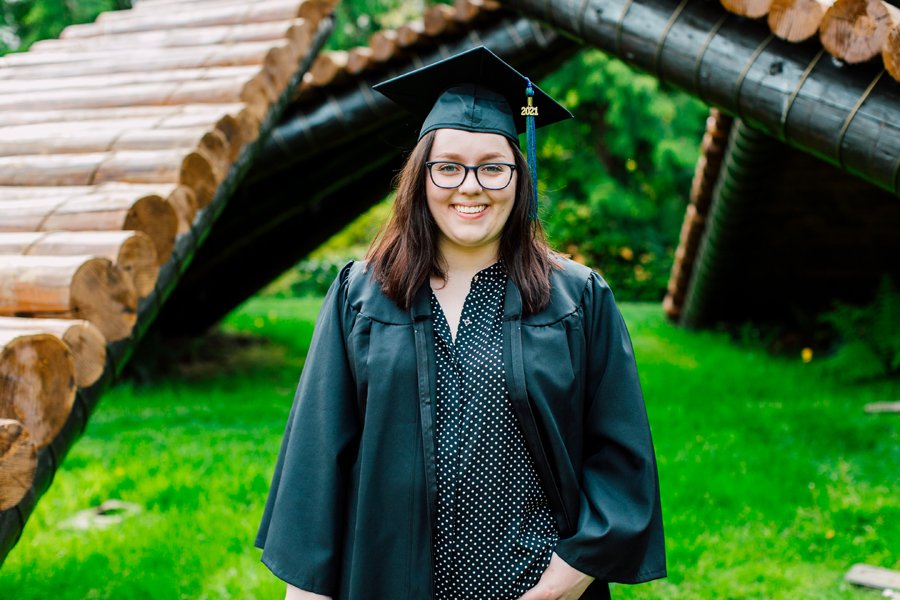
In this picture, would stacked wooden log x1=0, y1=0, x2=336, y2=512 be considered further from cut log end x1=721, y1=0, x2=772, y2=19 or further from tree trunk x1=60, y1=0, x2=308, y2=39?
cut log end x1=721, y1=0, x2=772, y2=19

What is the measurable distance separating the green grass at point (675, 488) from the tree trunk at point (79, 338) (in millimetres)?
948

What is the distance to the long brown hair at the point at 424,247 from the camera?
1821 millimetres

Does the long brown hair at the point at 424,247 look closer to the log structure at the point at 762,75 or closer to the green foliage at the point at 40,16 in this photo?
the log structure at the point at 762,75

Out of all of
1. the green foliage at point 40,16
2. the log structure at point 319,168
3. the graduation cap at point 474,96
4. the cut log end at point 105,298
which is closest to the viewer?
the graduation cap at point 474,96

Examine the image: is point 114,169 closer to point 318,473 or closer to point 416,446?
point 318,473

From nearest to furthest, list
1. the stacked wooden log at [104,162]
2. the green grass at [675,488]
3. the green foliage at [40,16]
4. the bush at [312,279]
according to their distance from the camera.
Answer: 1. the stacked wooden log at [104,162]
2. the green grass at [675,488]
3. the green foliage at [40,16]
4. the bush at [312,279]

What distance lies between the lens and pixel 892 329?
6070 mm

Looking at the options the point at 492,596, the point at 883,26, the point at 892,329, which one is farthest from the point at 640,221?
the point at 492,596

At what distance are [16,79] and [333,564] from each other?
3945 mm

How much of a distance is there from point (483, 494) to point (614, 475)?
289 mm

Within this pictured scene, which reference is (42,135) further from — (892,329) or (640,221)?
(640,221)

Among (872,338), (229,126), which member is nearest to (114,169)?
(229,126)

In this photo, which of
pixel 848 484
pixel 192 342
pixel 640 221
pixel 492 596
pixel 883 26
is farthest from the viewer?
pixel 640 221

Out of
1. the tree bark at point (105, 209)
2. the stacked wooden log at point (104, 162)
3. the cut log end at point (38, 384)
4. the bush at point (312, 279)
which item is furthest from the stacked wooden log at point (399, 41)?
the bush at point (312, 279)
